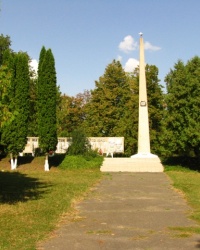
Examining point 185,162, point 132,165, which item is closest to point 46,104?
point 132,165

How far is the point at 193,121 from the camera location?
23.7 meters

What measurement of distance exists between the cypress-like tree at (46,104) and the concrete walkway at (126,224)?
1321 centimetres

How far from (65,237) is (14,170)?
19.5 metres

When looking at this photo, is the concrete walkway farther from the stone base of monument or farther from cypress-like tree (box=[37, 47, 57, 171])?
cypress-like tree (box=[37, 47, 57, 171])

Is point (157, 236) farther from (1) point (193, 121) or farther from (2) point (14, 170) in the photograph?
(2) point (14, 170)

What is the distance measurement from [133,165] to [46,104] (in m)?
7.90

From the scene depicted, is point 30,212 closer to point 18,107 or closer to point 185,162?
point 18,107

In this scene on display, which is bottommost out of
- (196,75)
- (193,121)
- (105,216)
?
(105,216)

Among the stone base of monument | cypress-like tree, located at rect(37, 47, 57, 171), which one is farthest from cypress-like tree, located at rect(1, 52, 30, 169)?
the stone base of monument

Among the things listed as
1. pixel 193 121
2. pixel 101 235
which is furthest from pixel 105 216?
pixel 193 121

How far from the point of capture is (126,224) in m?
8.42

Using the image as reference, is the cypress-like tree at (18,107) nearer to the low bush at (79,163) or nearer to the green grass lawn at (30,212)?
the low bush at (79,163)

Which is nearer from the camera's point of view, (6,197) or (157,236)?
(157,236)

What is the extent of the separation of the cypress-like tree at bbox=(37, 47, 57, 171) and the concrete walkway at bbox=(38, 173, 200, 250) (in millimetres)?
13212
